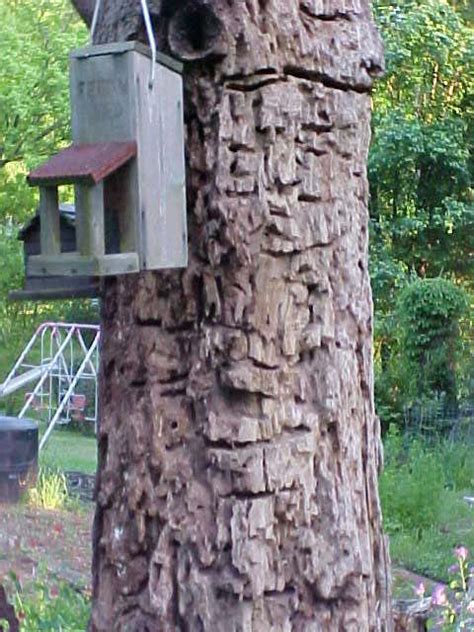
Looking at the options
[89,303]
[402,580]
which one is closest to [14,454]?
[402,580]

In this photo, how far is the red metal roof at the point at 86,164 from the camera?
2.11m

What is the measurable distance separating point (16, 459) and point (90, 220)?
A: 623 cm

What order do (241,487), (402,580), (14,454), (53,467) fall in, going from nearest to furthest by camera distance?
(241,487) → (402,580) → (14,454) → (53,467)

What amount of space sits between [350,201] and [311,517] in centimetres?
69

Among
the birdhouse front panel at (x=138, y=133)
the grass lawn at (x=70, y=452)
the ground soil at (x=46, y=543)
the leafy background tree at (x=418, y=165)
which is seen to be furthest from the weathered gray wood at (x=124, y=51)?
the leafy background tree at (x=418, y=165)

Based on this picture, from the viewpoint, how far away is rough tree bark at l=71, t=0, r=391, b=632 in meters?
2.51

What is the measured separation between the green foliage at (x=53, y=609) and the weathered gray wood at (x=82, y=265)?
2.58m

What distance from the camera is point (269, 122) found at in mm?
2529

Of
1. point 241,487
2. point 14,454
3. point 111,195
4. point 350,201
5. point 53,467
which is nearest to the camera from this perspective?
point 111,195

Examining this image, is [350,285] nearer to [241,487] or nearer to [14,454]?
[241,487]

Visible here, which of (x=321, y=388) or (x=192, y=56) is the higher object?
(x=192, y=56)

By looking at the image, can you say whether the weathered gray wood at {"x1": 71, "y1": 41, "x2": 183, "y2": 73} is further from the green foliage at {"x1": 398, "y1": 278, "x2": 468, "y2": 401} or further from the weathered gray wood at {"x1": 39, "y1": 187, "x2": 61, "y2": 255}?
the green foliage at {"x1": 398, "y1": 278, "x2": 468, "y2": 401}

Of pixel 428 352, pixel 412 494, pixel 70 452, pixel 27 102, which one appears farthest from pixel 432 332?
pixel 27 102

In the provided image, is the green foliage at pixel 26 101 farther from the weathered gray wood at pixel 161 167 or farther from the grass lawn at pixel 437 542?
the weathered gray wood at pixel 161 167
